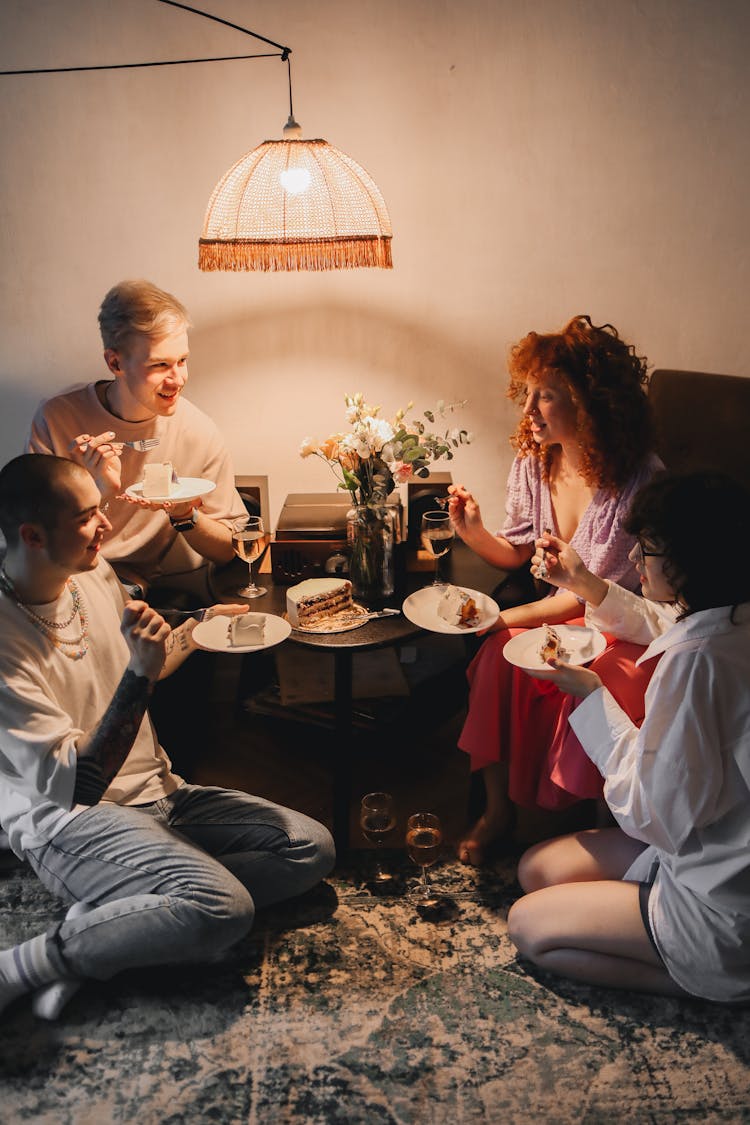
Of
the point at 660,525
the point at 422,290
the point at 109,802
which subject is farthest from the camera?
the point at 422,290

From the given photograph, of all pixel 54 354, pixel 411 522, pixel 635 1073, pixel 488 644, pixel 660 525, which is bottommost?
pixel 635 1073

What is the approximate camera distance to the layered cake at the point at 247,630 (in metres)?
2.33

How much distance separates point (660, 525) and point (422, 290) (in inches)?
62.3

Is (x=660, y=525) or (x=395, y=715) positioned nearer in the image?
(x=660, y=525)

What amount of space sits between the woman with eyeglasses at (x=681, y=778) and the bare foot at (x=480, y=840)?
42 centimetres

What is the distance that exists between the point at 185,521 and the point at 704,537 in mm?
1409

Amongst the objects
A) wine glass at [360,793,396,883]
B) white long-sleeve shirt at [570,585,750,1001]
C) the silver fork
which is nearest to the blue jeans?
wine glass at [360,793,396,883]

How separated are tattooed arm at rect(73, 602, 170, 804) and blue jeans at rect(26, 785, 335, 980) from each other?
192 millimetres

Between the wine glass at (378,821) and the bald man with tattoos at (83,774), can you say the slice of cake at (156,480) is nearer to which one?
the bald man with tattoos at (83,774)

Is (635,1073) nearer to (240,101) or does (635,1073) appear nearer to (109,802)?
(109,802)

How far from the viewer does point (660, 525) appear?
1869 millimetres

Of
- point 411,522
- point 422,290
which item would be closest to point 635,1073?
point 411,522

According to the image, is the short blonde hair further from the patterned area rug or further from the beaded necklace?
the patterned area rug

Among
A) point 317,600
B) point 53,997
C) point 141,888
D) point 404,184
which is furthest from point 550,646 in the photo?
point 404,184
